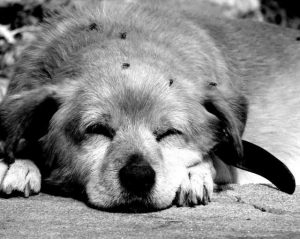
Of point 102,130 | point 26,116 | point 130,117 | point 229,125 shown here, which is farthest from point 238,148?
point 26,116

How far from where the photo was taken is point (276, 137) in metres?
5.72

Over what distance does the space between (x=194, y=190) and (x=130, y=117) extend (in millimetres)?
623

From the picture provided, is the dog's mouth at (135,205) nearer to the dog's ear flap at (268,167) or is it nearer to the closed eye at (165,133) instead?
the closed eye at (165,133)

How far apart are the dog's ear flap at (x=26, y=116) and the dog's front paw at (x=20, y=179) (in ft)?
0.27

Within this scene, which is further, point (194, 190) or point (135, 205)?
point (194, 190)

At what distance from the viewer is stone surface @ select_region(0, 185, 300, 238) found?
3.20 metres

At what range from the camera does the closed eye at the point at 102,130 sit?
424 centimetres

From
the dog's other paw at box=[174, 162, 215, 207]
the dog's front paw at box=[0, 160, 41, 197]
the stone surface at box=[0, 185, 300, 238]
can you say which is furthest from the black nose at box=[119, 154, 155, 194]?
the dog's front paw at box=[0, 160, 41, 197]

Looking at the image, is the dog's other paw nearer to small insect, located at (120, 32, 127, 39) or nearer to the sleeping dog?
the sleeping dog

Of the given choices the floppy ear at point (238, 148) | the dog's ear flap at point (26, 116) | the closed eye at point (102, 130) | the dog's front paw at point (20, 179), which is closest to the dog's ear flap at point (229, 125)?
the floppy ear at point (238, 148)

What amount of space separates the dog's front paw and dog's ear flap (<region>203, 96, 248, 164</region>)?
1.33 meters

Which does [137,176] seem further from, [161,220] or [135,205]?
[161,220]

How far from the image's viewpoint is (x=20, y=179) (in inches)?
168

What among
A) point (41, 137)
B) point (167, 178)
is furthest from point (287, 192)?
point (41, 137)
